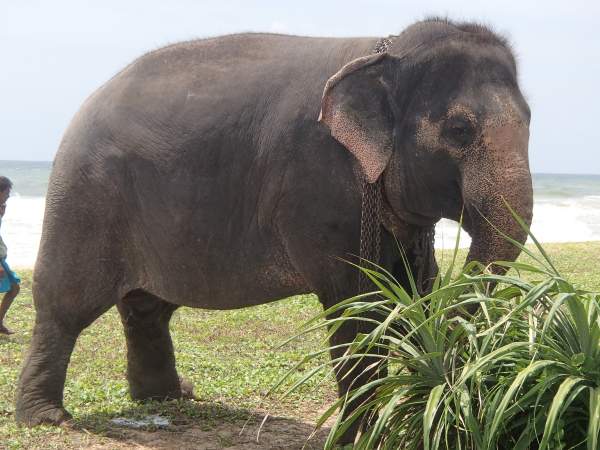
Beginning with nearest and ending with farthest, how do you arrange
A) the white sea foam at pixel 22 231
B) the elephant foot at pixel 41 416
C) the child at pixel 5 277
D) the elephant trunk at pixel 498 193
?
the elephant trunk at pixel 498 193, the elephant foot at pixel 41 416, the child at pixel 5 277, the white sea foam at pixel 22 231

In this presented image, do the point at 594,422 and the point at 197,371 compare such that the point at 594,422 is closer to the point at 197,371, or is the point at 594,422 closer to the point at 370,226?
the point at 370,226

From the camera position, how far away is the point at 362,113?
17.0ft

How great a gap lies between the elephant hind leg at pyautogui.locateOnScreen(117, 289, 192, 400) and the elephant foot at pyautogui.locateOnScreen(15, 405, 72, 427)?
2.18 ft

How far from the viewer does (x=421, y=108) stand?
16.8 ft

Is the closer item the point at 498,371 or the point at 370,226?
the point at 498,371

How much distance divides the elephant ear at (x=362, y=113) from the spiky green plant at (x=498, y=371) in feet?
4.40

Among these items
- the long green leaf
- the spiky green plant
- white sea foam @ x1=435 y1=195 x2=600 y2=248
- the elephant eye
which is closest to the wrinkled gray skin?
the elephant eye

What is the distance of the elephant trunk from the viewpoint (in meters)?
4.70

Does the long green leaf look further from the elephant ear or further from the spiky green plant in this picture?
the elephant ear

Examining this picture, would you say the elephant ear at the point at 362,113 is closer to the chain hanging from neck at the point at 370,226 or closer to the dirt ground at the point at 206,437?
the chain hanging from neck at the point at 370,226

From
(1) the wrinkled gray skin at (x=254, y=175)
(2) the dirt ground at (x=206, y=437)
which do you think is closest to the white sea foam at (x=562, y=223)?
(2) the dirt ground at (x=206, y=437)

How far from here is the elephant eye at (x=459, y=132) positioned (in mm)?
4926

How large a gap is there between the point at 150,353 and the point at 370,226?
210cm

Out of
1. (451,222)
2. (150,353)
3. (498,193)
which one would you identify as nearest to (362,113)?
(498,193)
